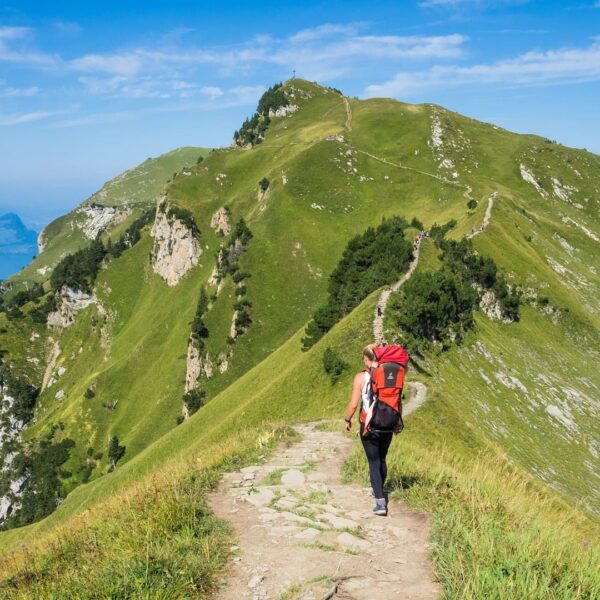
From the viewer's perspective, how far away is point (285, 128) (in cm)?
19350

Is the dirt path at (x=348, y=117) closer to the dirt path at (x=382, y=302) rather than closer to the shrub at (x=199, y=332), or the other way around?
the shrub at (x=199, y=332)

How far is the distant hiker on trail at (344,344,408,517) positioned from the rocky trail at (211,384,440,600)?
98cm

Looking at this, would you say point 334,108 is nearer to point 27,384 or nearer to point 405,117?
point 405,117

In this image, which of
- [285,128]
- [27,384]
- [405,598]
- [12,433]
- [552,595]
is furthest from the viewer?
[285,128]

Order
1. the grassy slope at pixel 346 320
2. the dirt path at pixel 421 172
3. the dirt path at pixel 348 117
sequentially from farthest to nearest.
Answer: the dirt path at pixel 348 117 → the dirt path at pixel 421 172 → the grassy slope at pixel 346 320

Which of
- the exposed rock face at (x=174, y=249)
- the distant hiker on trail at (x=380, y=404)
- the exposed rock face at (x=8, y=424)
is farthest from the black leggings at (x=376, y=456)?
the exposed rock face at (x=8, y=424)

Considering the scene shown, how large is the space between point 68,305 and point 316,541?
638 ft

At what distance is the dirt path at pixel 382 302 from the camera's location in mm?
37681

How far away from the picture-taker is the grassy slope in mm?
36062

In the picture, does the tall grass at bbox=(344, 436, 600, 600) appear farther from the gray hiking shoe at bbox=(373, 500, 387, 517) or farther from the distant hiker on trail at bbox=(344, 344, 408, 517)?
the distant hiker on trail at bbox=(344, 344, 408, 517)

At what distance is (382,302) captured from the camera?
4319cm

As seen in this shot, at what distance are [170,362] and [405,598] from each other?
360 feet

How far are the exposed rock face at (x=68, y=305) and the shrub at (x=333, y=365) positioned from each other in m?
155

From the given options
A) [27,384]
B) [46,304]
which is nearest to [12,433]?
[27,384]
